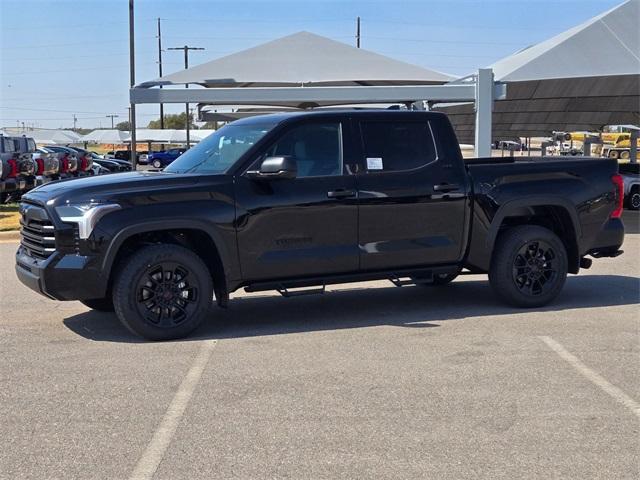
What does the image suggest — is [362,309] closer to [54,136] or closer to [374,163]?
[374,163]

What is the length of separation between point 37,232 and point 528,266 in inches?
179

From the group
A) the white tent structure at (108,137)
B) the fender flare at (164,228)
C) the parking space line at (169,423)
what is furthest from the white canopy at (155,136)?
the parking space line at (169,423)

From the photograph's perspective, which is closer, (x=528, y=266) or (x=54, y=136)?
(x=528, y=266)

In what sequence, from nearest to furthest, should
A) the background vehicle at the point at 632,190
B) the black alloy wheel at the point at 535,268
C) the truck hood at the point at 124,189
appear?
1. the truck hood at the point at 124,189
2. the black alloy wheel at the point at 535,268
3. the background vehicle at the point at 632,190

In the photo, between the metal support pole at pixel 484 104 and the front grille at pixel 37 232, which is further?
the metal support pole at pixel 484 104

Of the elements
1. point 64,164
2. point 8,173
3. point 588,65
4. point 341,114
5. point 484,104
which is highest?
point 588,65

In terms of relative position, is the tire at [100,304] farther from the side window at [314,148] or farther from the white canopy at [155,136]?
the white canopy at [155,136]

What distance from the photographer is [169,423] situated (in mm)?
4555

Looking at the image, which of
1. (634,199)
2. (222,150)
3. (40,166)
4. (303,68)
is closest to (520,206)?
(222,150)

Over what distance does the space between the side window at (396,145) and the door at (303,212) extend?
0.23 meters

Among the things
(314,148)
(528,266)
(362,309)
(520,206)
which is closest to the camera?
(314,148)

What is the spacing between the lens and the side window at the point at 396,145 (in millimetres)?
7086

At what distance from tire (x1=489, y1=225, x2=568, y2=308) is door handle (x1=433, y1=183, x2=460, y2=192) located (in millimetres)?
804

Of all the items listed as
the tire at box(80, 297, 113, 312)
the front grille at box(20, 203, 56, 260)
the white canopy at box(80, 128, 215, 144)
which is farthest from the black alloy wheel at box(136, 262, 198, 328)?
the white canopy at box(80, 128, 215, 144)
